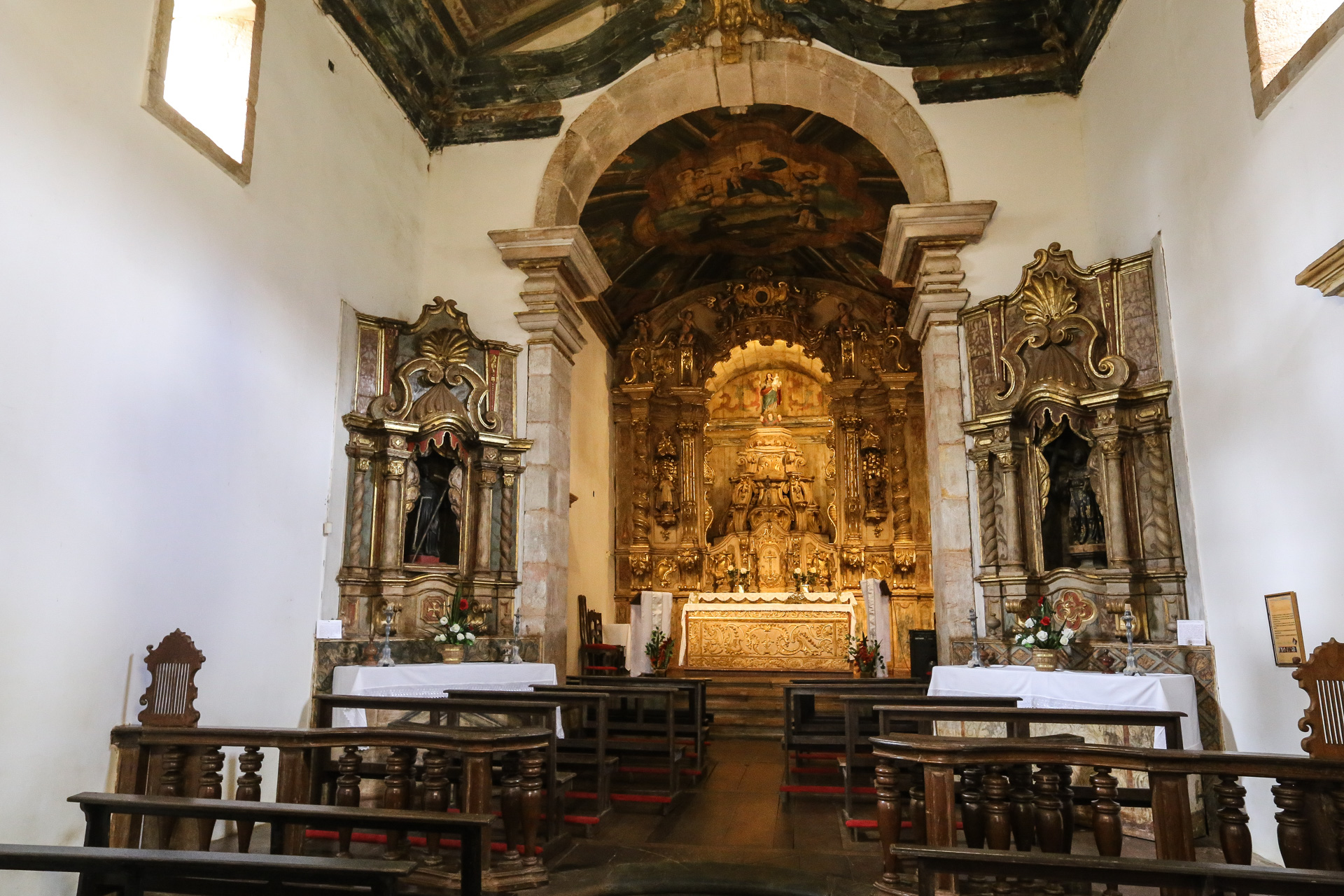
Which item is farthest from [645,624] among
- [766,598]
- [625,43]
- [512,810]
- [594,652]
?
[512,810]

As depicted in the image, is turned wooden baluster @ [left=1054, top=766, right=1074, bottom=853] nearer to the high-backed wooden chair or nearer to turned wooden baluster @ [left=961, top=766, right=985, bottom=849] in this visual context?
turned wooden baluster @ [left=961, top=766, right=985, bottom=849]

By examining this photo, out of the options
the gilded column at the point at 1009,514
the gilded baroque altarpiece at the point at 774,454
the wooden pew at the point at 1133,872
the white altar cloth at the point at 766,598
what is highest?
the gilded baroque altarpiece at the point at 774,454

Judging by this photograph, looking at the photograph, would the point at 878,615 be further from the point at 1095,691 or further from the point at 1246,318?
the point at 1246,318

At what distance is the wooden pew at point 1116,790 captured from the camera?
3.80 meters

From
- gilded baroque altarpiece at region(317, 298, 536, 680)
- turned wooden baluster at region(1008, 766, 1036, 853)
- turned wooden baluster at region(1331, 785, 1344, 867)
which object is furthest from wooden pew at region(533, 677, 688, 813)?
turned wooden baluster at region(1331, 785, 1344, 867)

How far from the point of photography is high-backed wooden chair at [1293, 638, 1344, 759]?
4.64 meters

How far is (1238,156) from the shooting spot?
6.10 meters

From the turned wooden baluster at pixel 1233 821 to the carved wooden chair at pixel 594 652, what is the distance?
896 cm

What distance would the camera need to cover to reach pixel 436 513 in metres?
9.31

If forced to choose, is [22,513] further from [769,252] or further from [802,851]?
[769,252]

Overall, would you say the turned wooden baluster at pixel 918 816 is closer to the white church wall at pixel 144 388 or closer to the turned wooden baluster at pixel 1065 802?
the turned wooden baluster at pixel 1065 802

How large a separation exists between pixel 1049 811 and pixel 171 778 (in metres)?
4.34

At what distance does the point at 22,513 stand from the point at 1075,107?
370 inches

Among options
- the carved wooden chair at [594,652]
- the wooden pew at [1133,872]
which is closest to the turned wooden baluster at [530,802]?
the wooden pew at [1133,872]
